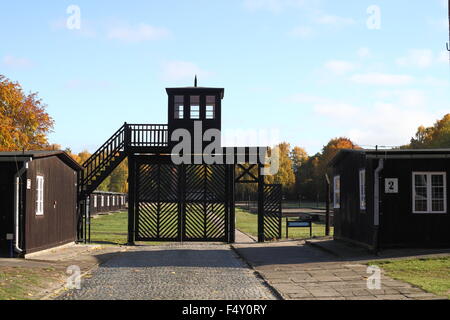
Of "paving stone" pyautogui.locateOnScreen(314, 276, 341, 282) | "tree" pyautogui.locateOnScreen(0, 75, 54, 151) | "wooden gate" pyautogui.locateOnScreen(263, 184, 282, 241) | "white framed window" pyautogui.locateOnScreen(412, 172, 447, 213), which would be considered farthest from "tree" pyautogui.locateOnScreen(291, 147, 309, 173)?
"paving stone" pyautogui.locateOnScreen(314, 276, 341, 282)

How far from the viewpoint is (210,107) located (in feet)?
93.0

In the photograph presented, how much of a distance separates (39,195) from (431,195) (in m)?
13.1

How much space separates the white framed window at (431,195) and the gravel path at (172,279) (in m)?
6.03

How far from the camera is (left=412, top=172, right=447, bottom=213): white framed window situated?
1952 centimetres

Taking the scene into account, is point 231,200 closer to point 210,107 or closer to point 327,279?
point 210,107

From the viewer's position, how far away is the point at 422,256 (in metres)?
17.8

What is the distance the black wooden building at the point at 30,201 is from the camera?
1911cm

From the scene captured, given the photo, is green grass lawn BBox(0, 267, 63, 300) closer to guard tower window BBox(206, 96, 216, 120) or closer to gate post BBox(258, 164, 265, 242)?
gate post BBox(258, 164, 265, 242)

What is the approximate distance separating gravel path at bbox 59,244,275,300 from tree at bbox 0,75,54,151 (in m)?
33.5

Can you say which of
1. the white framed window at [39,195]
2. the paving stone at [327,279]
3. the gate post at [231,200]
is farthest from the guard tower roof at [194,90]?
the paving stone at [327,279]

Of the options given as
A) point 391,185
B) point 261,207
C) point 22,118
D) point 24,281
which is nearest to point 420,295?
point 24,281

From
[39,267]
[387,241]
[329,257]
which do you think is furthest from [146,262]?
[387,241]

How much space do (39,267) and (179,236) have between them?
38.2ft
